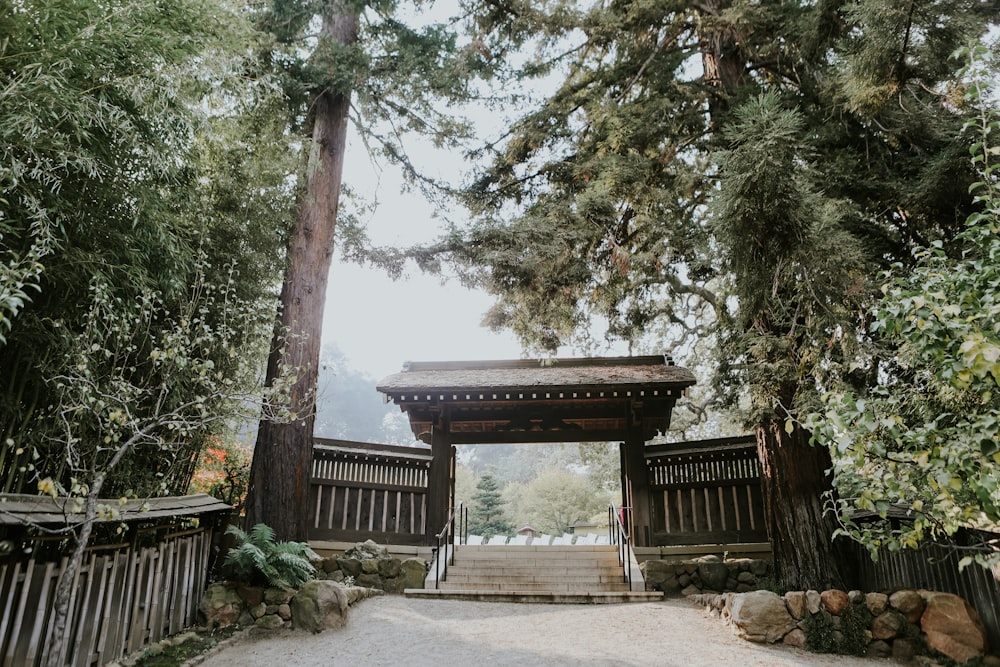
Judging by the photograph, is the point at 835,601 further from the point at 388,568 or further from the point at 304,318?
the point at 304,318

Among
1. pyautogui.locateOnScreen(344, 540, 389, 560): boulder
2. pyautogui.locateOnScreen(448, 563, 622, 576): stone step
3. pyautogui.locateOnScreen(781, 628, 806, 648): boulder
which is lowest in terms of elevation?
pyautogui.locateOnScreen(781, 628, 806, 648): boulder

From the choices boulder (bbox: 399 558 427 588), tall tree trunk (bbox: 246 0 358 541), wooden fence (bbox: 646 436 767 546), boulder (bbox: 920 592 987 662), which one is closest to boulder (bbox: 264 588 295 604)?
tall tree trunk (bbox: 246 0 358 541)

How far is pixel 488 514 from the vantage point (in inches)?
850

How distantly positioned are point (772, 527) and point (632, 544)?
8.67ft

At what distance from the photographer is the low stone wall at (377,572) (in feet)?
23.5

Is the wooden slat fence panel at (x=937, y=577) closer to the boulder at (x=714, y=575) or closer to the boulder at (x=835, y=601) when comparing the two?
the boulder at (x=835, y=601)

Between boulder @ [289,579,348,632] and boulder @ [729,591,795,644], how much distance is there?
390 cm

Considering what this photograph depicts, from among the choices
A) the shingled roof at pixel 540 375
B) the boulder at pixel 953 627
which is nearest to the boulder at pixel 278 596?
the shingled roof at pixel 540 375

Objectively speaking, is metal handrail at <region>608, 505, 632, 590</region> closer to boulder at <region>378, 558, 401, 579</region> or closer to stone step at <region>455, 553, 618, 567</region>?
stone step at <region>455, 553, 618, 567</region>

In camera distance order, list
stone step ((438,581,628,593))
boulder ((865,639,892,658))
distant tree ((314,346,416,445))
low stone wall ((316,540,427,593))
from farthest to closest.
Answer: distant tree ((314,346,416,445)) → stone step ((438,581,628,593)) → low stone wall ((316,540,427,593)) → boulder ((865,639,892,658))

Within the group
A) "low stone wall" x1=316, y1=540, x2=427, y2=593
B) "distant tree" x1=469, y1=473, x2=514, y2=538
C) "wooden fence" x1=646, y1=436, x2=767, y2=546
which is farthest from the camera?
"distant tree" x1=469, y1=473, x2=514, y2=538

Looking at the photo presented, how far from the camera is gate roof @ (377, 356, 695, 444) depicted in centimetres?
852

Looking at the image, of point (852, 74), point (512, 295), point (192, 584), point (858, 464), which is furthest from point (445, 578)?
point (852, 74)

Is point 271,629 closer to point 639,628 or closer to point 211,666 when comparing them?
point 211,666
